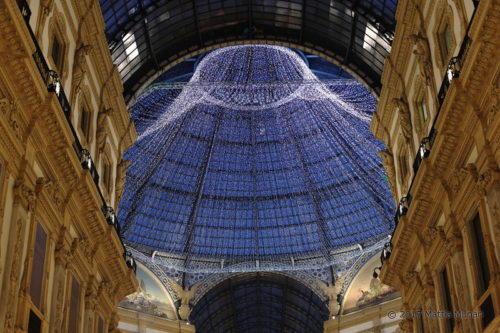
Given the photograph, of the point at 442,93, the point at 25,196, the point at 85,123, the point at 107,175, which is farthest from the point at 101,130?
the point at 442,93

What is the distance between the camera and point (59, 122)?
2442 cm

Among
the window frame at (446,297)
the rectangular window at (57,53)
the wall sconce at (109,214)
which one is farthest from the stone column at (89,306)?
the window frame at (446,297)

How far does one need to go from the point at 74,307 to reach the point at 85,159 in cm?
559

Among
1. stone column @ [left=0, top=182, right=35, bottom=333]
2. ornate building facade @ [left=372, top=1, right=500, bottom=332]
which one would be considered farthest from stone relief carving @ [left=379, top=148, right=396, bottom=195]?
stone column @ [left=0, top=182, right=35, bottom=333]

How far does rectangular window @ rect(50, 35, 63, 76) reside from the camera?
89.6ft

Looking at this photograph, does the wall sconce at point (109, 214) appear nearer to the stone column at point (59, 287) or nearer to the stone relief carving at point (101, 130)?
the stone relief carving at point (101, 130)

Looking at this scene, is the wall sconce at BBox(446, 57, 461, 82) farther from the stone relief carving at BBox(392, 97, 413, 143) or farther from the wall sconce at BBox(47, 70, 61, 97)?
the wall sconce at BBox(47, 70, 61, 97)

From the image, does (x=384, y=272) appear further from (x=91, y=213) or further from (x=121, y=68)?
(x=121, y=68)

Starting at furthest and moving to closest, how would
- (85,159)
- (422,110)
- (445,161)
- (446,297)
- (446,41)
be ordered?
(422,110)
(85,159)
(446,297)
(446,41)
(445,161)

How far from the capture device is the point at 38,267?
2431 centimetres

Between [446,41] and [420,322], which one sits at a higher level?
[446,41]

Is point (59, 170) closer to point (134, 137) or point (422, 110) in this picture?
point (134, 137)

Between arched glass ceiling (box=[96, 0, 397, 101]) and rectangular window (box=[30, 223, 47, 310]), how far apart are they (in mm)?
15705

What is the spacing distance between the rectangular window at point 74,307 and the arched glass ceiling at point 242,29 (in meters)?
13.9
